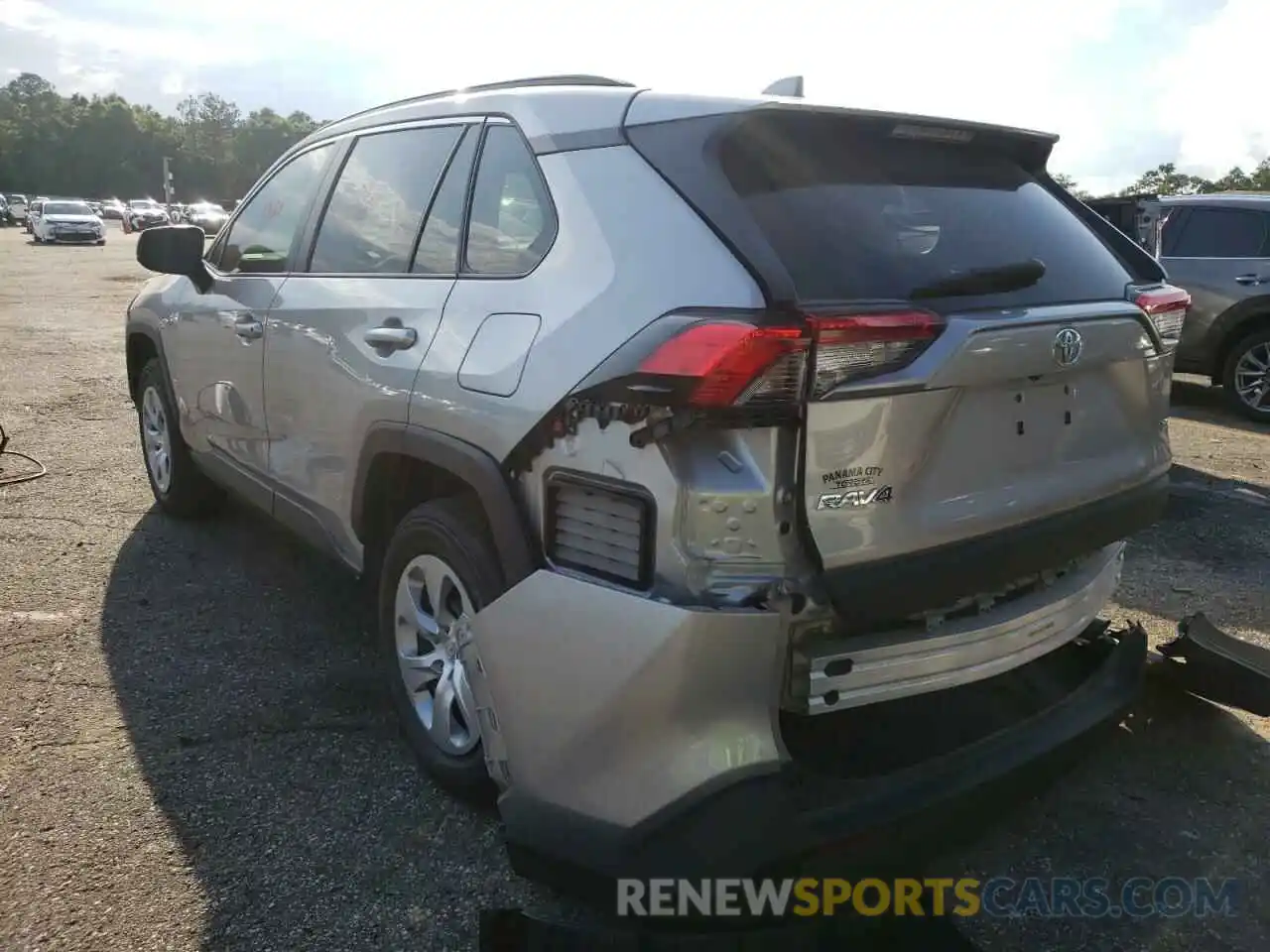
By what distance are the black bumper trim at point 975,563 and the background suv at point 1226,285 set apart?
23.6 feet

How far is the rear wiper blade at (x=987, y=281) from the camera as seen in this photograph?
2.13 metres

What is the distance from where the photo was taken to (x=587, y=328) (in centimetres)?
212

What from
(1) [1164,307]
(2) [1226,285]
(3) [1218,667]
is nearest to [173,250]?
(1) [1164,307]

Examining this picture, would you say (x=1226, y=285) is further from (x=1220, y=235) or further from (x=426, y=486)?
(x=426, y=486)

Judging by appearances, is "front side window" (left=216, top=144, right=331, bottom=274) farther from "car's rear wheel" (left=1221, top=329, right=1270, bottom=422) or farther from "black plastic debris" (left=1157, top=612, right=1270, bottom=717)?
"car's rear wheel" (left=1221, top=329, right=1270, bottom=422)

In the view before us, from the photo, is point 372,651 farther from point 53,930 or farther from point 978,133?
point 978,133

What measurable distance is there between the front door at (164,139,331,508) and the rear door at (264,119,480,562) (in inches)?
6.6

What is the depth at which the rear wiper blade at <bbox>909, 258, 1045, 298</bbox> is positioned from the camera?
2135 mm

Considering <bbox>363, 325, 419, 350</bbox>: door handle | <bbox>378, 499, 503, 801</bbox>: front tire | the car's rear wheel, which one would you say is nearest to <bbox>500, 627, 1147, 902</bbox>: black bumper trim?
<bbox>378, 499, 503, 801</bbox>: front tire

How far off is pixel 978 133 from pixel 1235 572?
3163mm

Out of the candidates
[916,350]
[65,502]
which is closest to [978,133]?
[916,350]

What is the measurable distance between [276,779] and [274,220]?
2149 millimetres

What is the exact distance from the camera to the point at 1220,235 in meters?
8.89

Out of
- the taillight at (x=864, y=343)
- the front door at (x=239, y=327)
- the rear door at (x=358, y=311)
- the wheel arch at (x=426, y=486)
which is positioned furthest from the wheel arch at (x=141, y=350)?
the taillight at (x=864, y=343)
